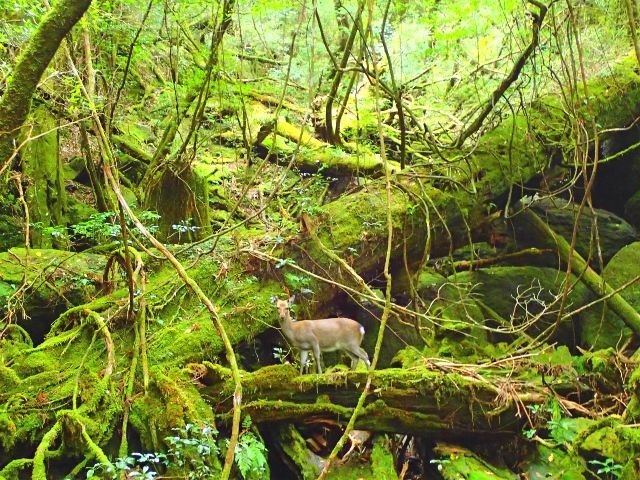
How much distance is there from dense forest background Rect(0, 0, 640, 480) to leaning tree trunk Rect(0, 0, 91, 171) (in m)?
0.01

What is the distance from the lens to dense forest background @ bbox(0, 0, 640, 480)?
4.38 metres

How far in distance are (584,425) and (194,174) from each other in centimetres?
595

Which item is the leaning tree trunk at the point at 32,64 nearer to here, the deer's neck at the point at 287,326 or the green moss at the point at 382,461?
the deer's neck at the point at 287,326

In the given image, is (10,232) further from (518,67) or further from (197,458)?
(518,67)

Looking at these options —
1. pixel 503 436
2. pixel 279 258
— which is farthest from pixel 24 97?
pixel 503 436

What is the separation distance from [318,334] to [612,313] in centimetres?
514

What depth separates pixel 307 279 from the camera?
6.68 m

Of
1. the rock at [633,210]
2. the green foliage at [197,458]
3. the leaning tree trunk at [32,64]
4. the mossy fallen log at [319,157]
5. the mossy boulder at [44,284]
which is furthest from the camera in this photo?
the rock at [633,210]

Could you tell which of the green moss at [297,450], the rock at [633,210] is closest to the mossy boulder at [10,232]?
the green moss at [297,450]

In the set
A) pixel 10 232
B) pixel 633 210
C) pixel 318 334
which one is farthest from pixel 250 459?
pixel 633 210

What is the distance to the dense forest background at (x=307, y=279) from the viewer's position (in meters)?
4.38

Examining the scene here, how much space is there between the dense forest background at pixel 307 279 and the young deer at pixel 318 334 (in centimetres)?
7

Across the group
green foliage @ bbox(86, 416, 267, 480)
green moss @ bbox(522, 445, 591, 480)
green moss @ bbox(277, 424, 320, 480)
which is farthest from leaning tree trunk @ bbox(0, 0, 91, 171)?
green moss @ bbox(522, 445, 591, 480)

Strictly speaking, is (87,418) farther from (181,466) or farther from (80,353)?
(80,353)
